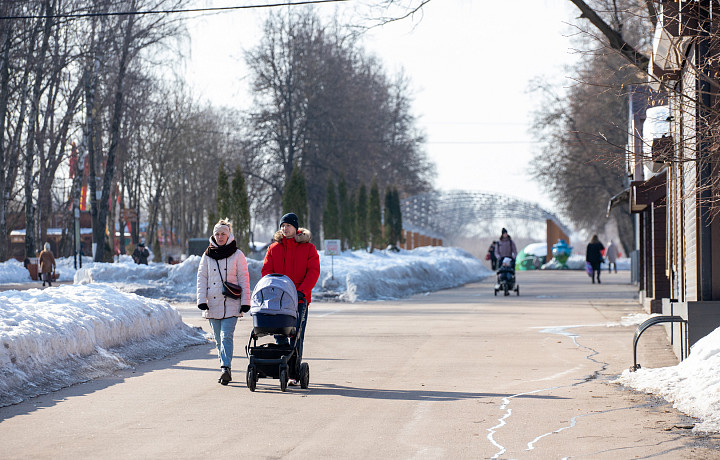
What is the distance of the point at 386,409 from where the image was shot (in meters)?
9.06

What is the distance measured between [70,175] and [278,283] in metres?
52.6

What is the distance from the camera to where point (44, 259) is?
121 feet

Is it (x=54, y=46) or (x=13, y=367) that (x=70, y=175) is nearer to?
(x=54, y=46)

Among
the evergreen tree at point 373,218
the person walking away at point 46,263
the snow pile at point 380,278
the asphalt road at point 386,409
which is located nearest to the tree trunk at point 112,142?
the person walking away at point 46,263

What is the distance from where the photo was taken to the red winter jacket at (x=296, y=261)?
10.6m

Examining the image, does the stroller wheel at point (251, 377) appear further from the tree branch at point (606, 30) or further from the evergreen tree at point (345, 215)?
the evergreen tree at point (345, 215)

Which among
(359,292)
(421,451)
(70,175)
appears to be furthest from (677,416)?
(70,175)

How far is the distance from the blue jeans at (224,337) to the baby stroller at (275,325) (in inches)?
23.9

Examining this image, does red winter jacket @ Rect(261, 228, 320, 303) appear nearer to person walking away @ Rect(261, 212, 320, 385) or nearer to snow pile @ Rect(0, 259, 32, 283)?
person walking away @ Rect(261, 212, 320, 385)

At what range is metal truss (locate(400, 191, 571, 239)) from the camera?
7700 cm

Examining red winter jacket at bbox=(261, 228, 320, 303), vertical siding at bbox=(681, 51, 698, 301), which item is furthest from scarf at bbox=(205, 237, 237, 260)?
vertical siding at bbox=(681, 51, 698, 301)

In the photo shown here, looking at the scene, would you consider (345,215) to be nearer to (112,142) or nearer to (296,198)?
(296,198)

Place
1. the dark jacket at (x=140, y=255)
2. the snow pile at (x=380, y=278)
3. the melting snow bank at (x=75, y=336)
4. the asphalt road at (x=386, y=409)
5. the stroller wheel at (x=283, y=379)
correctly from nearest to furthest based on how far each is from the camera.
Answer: the asphalt road at (x=386, y=409)
the stroller wheel at (x=283, y=379)
the melting snow bank at (x=75, y=336)
the snow pile at (x=380, y=278)
the dark jacket at (x=140, y=255)

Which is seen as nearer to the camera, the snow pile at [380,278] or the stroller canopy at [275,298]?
the stroller canopy at [275,298]
